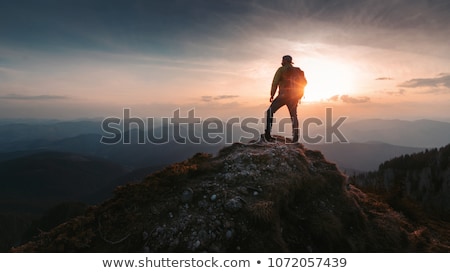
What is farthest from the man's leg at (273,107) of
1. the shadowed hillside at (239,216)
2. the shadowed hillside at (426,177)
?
the shadowed hillside at (426,177)

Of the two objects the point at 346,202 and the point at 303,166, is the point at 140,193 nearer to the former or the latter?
the point at 303,166

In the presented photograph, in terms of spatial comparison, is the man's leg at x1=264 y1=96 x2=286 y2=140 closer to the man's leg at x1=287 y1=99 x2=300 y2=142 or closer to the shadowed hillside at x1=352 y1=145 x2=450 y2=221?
the man's leg at x1=287 y1=99 x2=300 y2=142

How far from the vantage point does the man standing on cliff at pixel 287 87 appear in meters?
12.5

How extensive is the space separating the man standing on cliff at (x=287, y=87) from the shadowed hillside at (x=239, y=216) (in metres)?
2.40

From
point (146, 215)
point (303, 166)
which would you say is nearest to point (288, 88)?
point (303, 166)

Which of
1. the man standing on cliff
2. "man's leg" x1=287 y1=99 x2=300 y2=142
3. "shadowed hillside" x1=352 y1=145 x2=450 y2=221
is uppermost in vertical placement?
the man standing on cliff

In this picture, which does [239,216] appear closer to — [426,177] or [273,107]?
[273,107]

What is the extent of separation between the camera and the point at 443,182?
56656 millimetres

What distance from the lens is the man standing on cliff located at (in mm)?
12508

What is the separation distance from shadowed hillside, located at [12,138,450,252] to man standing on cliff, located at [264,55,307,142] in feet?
7.89

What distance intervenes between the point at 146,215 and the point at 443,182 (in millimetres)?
68434

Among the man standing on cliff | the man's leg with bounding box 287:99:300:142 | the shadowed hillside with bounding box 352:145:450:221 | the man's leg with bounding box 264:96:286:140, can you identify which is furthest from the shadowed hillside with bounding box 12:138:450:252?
the shadowed hillside with bounding box 352:145:450:221

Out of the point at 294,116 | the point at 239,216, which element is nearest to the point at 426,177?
the point at 294,116

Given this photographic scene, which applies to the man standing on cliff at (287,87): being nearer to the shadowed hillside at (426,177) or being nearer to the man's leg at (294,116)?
the man's leg at (294,116)
